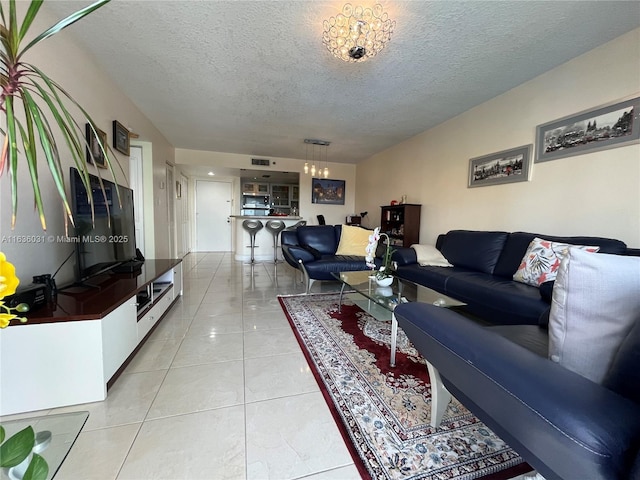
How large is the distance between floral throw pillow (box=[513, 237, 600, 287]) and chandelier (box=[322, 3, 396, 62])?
2043 mm

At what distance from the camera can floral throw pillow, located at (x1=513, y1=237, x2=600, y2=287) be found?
1.98 meters

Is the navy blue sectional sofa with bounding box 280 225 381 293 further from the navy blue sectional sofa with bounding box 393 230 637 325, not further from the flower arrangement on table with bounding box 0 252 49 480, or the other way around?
the flower arrangement on table with bounding box 0 252 49 480

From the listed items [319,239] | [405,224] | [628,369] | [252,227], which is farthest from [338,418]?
[252,227]

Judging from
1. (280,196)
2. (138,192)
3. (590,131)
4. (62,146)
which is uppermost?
(590,131)

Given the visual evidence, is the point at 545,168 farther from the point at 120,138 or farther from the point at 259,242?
the point at 259,242

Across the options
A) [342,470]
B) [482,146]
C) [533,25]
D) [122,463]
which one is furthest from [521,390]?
[482,146]

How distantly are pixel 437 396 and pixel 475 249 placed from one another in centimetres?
213

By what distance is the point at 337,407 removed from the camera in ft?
4.33

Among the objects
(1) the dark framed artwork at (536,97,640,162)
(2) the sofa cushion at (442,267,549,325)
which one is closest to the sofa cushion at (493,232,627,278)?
(2) the sofa cushion at (442,267,549,325)

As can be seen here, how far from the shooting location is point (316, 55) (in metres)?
2.23

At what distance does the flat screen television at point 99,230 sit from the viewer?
1604 mm

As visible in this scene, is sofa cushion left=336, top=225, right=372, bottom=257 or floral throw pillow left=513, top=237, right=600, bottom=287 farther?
sofa cushion left=336, top=225, right=372, bottom=257

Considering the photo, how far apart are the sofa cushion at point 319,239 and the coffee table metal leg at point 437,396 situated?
2.77m

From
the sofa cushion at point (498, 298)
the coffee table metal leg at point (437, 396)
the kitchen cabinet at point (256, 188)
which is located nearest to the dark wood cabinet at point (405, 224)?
the sofa cushion at point (498, 298)
